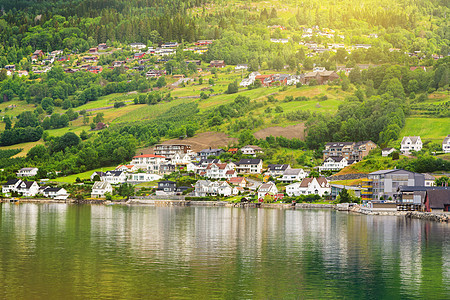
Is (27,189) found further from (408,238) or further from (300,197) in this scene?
(408,238)

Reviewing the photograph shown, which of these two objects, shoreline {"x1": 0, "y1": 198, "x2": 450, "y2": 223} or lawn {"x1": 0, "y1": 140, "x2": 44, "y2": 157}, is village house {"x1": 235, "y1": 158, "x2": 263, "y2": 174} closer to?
shoreline {"x1": 0, "y1": 198, "x2": 450, "y2": 223}

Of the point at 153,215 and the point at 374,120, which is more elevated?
the point at 374,120

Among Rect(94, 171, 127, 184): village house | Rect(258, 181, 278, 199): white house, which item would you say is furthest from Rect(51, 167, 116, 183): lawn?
Rect(258, 181, 278, 199): white house

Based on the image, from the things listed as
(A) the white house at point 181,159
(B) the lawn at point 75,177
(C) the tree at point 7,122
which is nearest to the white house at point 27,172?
(B) the lawn at point 75,177

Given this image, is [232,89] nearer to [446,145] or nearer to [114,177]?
[114,177]

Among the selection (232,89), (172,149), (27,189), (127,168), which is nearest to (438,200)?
(127,168)

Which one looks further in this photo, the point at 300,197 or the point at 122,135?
the point at 122,135

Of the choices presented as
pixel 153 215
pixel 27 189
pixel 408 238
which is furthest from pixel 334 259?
pixel 27 189
